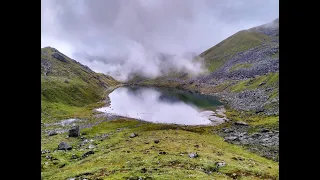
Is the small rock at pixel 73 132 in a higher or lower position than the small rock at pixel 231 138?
higher

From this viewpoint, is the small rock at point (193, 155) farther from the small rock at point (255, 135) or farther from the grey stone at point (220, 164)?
the small rock at point (255, 135)

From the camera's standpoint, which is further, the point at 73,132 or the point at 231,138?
the point at 73,132

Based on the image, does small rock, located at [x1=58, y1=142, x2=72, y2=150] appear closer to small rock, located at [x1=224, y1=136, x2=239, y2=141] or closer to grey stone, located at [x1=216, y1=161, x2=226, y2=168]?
grey stone, located at [x1=216, y1=161, x2=226, y2=168]

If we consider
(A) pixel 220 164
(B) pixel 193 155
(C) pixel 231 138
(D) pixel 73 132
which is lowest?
(C) pixel 231 138

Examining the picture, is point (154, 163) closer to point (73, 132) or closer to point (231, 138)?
point (231, 138)

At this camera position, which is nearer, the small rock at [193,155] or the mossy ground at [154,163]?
the mossy ground at [154,163]

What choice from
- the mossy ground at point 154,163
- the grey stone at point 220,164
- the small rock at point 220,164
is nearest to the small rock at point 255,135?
the mossy ground at point 154,163

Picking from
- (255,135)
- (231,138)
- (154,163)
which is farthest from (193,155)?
(255,135)

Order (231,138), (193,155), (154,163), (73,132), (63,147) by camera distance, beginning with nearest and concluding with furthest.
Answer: (154,163) → (193,155) → (63,147) → (231,138) → (73,132)

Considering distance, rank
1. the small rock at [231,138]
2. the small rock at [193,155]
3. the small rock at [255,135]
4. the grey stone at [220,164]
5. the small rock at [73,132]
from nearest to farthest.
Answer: the grey stone at [220,164]
the small rock at [193,155]
the small rock at [231,138]
the small rock at [255,135]
the small rock at [73,132]
